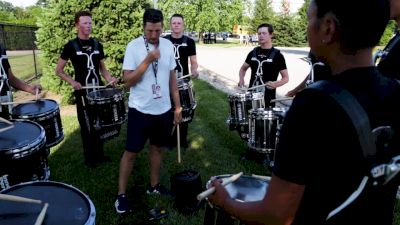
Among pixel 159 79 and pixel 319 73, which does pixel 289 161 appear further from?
pixel 319 73

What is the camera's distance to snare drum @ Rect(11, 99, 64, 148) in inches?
156

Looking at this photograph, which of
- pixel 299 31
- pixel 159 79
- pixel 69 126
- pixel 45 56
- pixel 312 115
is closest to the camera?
pixel 312 115

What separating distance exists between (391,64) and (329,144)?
6.09 feet

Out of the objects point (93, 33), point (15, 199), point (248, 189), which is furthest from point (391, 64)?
point (93, 33)

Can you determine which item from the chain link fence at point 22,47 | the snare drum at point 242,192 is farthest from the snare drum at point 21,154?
the chain link fence at point 22,47

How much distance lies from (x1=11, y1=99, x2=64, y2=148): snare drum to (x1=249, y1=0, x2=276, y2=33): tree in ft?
154

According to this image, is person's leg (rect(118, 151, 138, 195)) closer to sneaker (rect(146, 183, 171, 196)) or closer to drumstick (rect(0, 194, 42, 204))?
sneaker (rect(146, 183, 171, 196))

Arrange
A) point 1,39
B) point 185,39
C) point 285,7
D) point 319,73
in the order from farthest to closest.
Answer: point 285,7, point 1,39, point 185,39, point 319,73

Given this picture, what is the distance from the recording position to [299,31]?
40500 mm

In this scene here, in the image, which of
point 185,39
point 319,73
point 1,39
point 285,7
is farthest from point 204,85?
point 285,7

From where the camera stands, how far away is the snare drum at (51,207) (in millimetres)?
1832

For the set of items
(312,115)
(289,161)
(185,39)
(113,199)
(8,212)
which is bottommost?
(113,199)

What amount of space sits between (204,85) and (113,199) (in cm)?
867

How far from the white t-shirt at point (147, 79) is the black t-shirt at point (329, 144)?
8.80 ft
